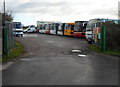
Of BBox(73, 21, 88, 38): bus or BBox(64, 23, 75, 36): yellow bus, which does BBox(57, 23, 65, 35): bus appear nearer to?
BBox(64, 23, 75, 36): yellow bus

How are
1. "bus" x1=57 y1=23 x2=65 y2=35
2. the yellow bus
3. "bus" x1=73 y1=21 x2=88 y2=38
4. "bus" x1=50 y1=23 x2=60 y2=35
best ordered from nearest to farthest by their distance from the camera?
1. "bus" x1=73 y1=21 x2=88 y2=38
2. the yellow bus
3. "bus" x1=57 y1=23 x2=65 y2=35
4. "bus" x1=50 y1=23 x2=60 y2=35

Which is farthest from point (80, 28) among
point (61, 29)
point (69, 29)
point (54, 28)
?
point (54, 28)

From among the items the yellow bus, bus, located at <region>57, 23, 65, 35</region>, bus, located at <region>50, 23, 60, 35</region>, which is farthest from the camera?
bus, located at <region>50, 23, 60, 35</region>

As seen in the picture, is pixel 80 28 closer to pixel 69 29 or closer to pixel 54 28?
pixel 69 29

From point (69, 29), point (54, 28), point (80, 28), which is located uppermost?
point (54, 28)

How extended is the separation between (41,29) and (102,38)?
141ft

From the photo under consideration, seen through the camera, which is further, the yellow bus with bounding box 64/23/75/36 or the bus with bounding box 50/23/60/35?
the bus with bounding box 50/23/60/35

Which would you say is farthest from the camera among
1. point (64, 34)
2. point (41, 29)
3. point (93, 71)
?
point (41, 29)

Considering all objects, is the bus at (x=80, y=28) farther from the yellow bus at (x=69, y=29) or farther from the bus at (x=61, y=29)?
the bus at (x=61, y=29)

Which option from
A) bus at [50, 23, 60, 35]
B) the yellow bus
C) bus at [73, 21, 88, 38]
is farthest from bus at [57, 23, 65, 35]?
bus at [73, 21, 88, 38]

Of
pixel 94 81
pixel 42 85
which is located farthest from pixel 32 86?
pixel 94 81

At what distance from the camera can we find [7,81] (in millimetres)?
9617

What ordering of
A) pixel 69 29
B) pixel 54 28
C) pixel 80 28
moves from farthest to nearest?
pixel 54 28, pixel 69 29, pixel 80 28

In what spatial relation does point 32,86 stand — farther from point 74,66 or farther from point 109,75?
point 74,66
